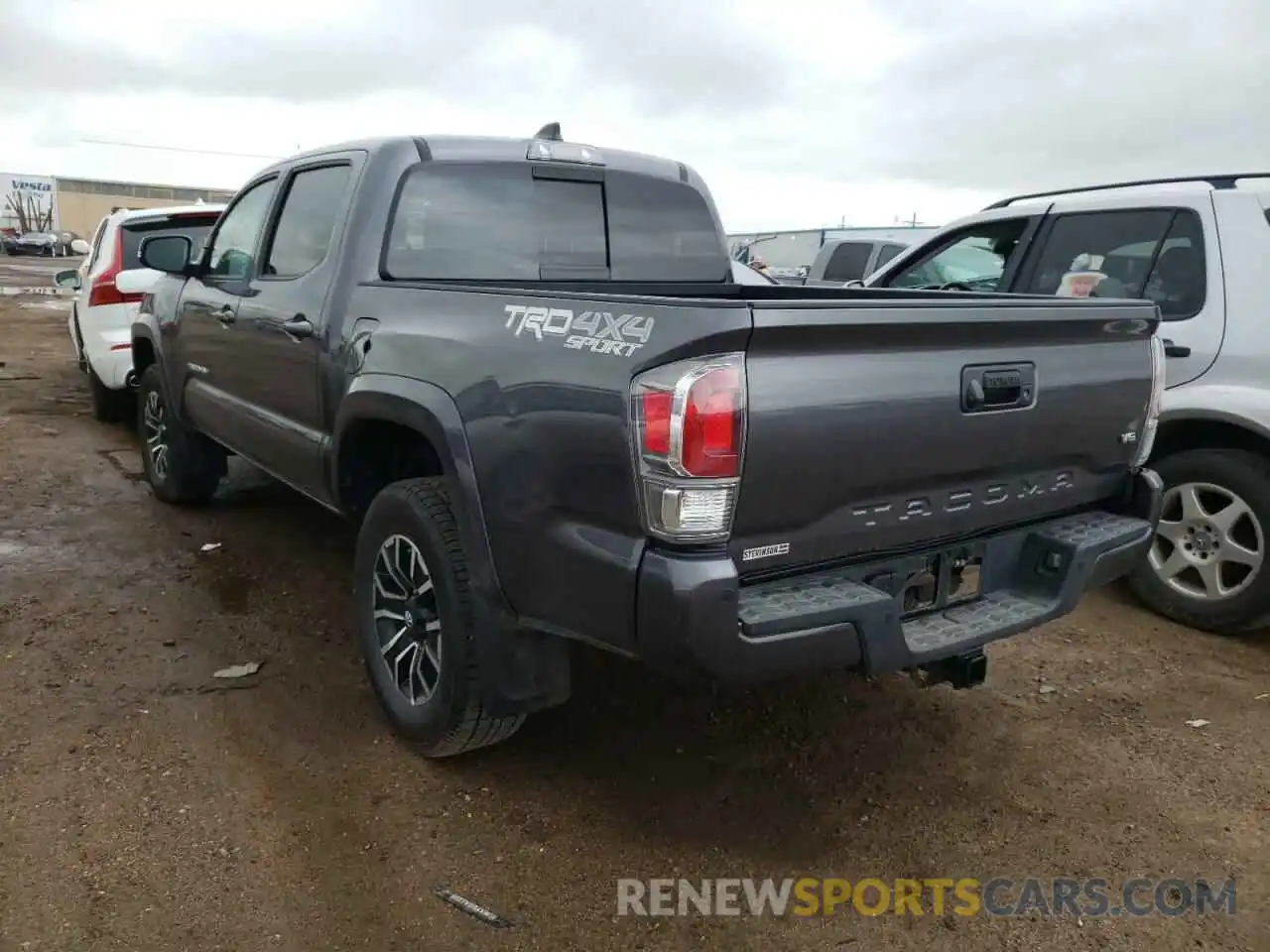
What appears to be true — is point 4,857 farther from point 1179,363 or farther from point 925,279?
point 925,279

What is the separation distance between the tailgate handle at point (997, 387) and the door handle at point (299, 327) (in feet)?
7.85

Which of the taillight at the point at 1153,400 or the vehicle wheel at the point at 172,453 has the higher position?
the taillight at the point at 1153,400

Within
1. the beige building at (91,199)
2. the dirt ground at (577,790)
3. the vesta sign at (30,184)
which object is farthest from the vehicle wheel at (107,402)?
the vesta sign at (30,184)

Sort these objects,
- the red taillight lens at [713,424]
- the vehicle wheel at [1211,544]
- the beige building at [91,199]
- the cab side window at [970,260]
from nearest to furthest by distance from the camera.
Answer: the red taillight lens at [713,424] → the vehicle wheel at [1211,544] → the cab side window at [970,260] → the beige building at [91,199]

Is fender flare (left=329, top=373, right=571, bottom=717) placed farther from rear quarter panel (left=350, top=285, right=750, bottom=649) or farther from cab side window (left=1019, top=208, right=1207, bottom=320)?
cab side window (left=1019, top=208, right=1207, bottom=320)

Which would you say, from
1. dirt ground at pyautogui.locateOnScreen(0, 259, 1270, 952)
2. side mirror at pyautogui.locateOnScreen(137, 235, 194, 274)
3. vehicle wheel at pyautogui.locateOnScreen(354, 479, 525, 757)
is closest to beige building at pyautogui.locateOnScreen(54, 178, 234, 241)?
side mirror at pyautogui.locateOnScreen(137, 235, 194, 274)

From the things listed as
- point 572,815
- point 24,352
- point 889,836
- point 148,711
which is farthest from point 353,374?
point 24,352

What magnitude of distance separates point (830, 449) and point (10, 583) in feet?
13.5

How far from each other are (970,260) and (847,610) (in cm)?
407

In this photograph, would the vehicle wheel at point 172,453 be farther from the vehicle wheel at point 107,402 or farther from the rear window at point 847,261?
the rear window at point 847,261

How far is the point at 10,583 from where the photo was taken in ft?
15.3

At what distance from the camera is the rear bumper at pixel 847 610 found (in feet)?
7.39

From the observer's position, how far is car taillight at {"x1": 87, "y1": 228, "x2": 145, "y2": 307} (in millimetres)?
7348

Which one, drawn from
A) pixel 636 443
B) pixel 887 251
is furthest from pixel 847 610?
pixel 887 251
